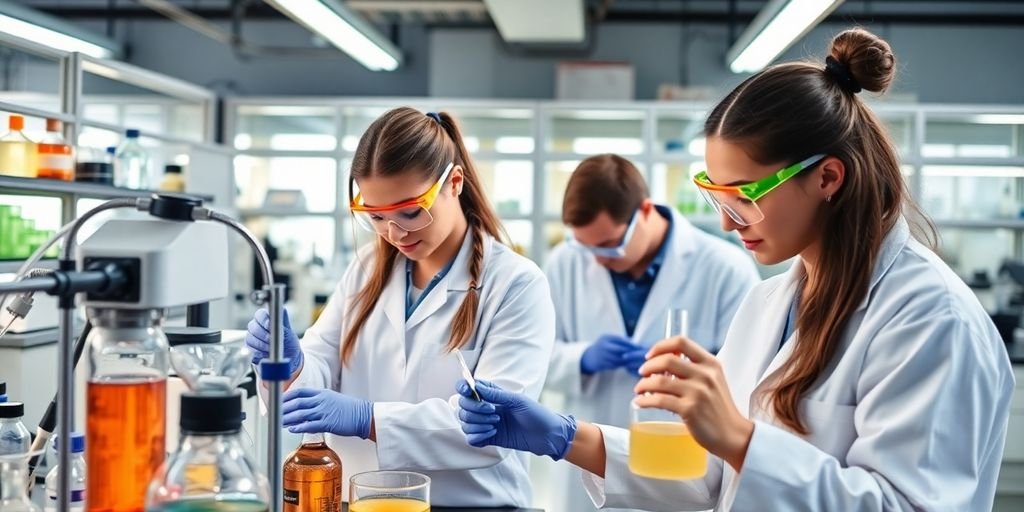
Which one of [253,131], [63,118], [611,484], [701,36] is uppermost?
[701,36]

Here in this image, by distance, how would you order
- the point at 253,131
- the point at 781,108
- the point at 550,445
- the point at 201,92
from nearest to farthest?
the point at 781,108
the point at 550,445
the point at 201,92
the point at 253,131

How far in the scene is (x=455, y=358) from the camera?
69.9 inches

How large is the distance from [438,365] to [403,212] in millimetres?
337

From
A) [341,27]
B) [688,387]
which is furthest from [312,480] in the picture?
[341,27]

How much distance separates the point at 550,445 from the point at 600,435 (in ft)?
0.29

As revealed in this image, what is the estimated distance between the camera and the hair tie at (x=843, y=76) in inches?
51.2

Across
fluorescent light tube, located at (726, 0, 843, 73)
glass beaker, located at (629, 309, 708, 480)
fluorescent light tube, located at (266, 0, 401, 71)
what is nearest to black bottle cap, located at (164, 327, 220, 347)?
glass beaker, located at (629, 309, 708, 480)

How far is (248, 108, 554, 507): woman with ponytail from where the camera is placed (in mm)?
1614

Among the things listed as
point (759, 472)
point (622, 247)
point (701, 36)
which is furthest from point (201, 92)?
point (759, 472)

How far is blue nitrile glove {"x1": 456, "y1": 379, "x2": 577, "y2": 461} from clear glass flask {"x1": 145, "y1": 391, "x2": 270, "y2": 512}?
537 mm

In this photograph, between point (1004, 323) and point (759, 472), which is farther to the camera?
point (1004, 323)

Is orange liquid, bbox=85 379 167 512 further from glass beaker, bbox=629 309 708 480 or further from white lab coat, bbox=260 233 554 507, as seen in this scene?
white lab coat, bbox=260 233 554 507

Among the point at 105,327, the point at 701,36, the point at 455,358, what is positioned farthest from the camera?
the point at 701,36

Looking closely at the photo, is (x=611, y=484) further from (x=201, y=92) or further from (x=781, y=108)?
(x=201, y=92)
